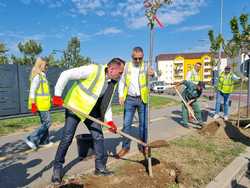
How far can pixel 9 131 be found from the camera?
27.5 feet

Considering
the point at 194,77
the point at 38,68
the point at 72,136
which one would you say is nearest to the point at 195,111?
the point at 194,77

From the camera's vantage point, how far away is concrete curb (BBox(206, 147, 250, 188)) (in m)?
3.91

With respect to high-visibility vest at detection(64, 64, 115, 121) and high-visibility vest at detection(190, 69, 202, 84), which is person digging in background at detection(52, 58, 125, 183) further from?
high-visibility vest at detection(190, 69, 202, 84)

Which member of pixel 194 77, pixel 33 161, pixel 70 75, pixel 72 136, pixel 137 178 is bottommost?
pixel 33 161

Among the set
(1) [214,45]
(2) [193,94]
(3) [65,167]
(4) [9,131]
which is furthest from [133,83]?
(1) [214,45]

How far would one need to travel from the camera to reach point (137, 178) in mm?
4043

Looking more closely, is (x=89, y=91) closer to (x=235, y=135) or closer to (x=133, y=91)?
(x=133, y=91)

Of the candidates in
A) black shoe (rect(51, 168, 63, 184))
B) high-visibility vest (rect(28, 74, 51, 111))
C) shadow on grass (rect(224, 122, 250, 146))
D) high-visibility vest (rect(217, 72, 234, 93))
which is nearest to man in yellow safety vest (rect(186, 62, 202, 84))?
shadow on grass (rect(224, 122, 250, 146))

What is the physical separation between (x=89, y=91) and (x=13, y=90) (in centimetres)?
989

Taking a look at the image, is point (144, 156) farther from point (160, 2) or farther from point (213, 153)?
point (160, 2)

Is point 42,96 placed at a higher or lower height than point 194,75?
lower

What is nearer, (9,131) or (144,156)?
→ (144,156)

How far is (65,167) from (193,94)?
16.4 feet

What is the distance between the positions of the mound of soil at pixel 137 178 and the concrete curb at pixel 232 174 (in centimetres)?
51
